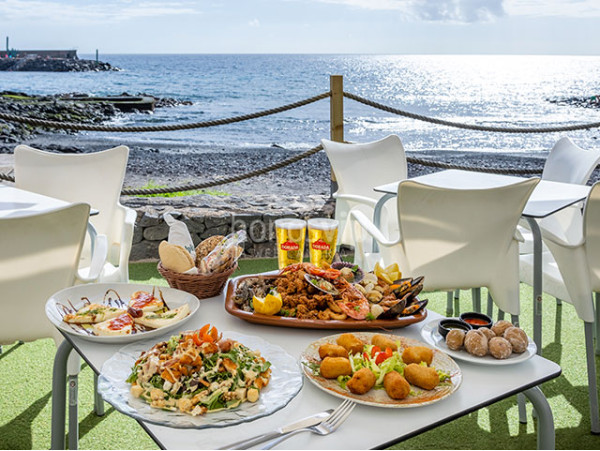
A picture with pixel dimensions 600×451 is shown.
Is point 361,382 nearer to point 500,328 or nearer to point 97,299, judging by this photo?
point 500,328

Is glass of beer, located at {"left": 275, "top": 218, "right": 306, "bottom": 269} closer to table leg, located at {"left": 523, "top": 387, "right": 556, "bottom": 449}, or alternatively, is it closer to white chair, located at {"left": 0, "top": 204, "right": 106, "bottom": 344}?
white chair, located at {"left": 0, "top": 204, "right": 106, "bottom": 344}

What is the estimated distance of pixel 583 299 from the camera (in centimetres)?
214

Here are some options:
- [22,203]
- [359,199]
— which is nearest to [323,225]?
[359,199]

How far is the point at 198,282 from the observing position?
1436mm

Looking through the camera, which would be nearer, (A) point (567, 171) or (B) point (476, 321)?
(B) point (476, 321)

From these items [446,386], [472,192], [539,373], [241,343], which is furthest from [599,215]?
[241,343]

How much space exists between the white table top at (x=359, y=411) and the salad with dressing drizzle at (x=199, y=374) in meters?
0.04

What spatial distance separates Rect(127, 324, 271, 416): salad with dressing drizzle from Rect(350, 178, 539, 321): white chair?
116 cm

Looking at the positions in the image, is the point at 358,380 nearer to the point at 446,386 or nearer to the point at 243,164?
the point at 446,386

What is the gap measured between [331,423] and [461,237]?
1374mm

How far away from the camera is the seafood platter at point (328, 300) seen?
1.26 m

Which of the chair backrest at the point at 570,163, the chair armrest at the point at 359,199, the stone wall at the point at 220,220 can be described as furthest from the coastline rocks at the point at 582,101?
the chair armrest at the point at 359,199

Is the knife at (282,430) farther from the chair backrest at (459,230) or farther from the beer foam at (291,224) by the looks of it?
the chair backrest at (459,230)

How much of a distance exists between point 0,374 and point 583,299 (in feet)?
7.73
